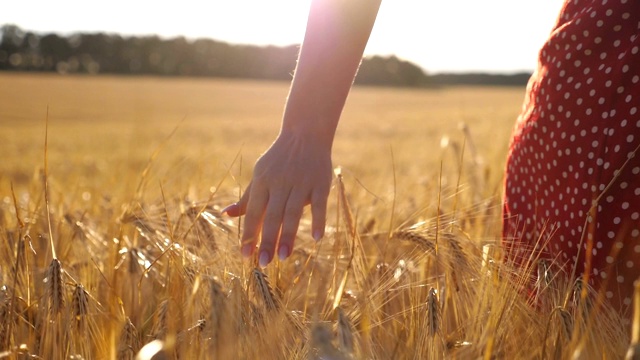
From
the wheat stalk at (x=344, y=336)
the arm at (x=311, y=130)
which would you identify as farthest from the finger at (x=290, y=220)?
the wheat stalk at (x=344, y=336)

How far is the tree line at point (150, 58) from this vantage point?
40.7 m

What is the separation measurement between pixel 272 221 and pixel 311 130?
0.15 m

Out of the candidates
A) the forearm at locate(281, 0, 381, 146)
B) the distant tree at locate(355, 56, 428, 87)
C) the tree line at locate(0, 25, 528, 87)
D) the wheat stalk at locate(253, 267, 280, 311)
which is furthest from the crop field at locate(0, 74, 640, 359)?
the tree line at locate(0, 25, 528, 87)

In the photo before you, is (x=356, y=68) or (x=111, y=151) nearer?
(x=356, y=68)

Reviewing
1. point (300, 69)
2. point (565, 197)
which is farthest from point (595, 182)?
point (300, 69)

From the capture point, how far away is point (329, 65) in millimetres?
1037

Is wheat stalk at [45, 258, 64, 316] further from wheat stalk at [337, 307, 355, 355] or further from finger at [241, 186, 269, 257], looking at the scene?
wheat stalk at [337, 307, 355, 355]

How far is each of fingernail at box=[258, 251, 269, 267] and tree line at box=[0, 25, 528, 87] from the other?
3897cm

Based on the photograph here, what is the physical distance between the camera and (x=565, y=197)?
1.13m

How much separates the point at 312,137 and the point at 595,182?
452mm

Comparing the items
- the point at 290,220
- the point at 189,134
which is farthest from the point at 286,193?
the point at 189,134

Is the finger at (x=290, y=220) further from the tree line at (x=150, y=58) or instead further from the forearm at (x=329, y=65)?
the tree line at (x=150, y=58)

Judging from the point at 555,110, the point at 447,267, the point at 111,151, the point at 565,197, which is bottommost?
the point at 111,151

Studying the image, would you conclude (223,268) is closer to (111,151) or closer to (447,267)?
(447,267)
